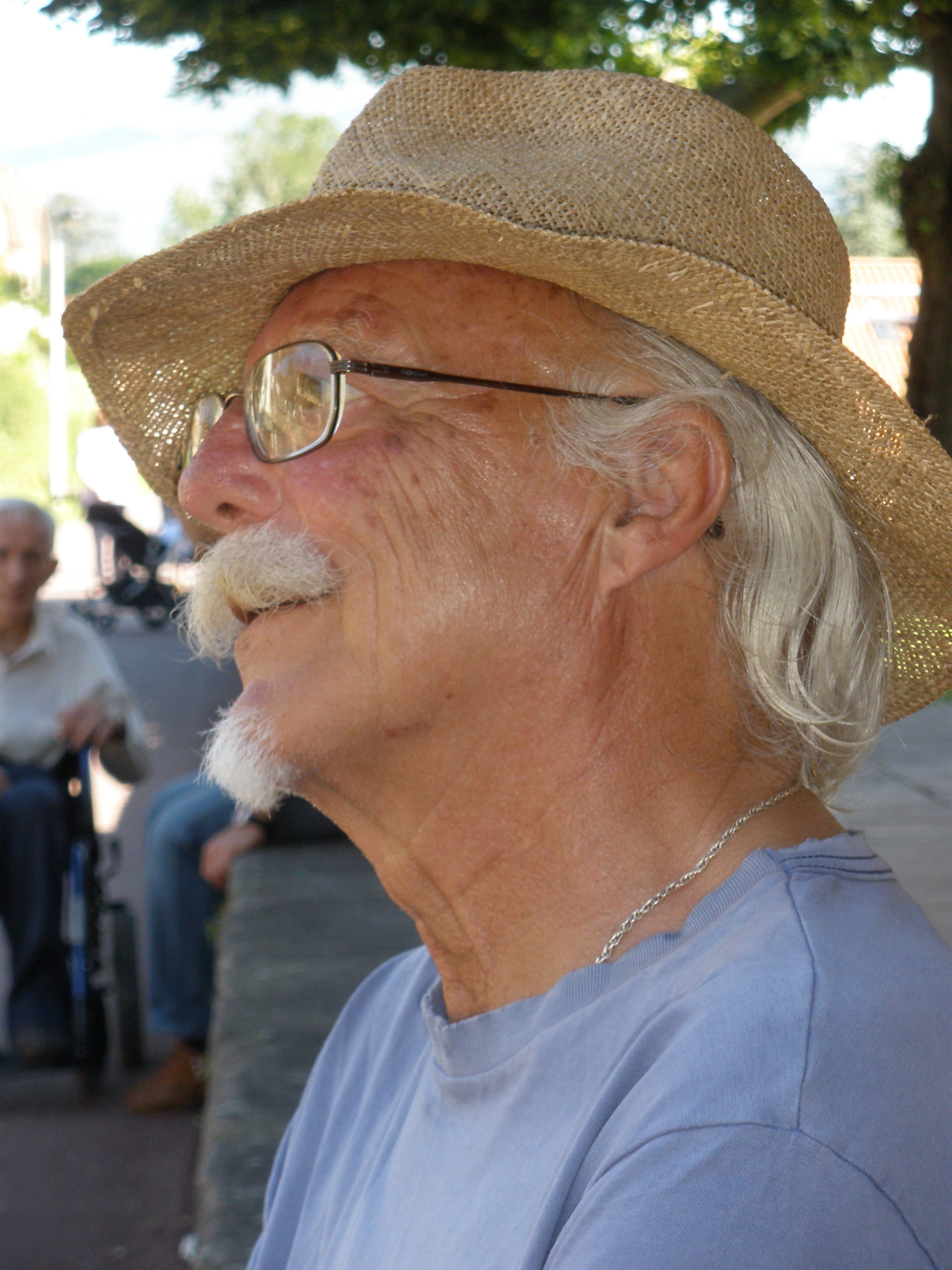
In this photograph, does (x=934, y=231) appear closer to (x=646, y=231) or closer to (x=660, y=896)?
(x=646, y=231)

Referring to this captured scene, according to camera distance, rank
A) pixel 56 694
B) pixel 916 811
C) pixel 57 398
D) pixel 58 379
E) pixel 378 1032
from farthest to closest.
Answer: pixel 58 379, pixel 57 398, pixel 916 811, pixel 56 694, pixel 378 1032

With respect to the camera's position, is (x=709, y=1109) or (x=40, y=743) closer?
(x=709, y=1109)

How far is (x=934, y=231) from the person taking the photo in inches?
320

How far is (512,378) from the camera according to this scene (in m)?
1.41

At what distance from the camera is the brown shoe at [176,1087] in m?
4.60

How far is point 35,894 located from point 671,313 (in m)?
4.01

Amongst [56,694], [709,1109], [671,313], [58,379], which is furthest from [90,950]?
[58,379]

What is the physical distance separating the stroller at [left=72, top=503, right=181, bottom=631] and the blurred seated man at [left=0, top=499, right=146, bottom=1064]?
36.2ft

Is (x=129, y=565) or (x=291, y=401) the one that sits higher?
(x=291, y=401)

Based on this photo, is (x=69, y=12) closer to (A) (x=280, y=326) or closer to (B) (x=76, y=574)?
(A) (x=280, y=326)

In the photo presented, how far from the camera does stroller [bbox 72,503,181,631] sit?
1666cm

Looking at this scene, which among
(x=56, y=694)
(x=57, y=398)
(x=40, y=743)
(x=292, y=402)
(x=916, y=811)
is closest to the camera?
(x=292, y=402)

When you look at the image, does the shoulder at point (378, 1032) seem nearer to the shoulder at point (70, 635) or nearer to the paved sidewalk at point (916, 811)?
the paved sidewalk at point (916, 811)

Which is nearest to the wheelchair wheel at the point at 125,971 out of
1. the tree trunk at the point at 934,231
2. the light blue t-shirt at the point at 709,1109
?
the light blue t-shirt at the point at 709,1109
